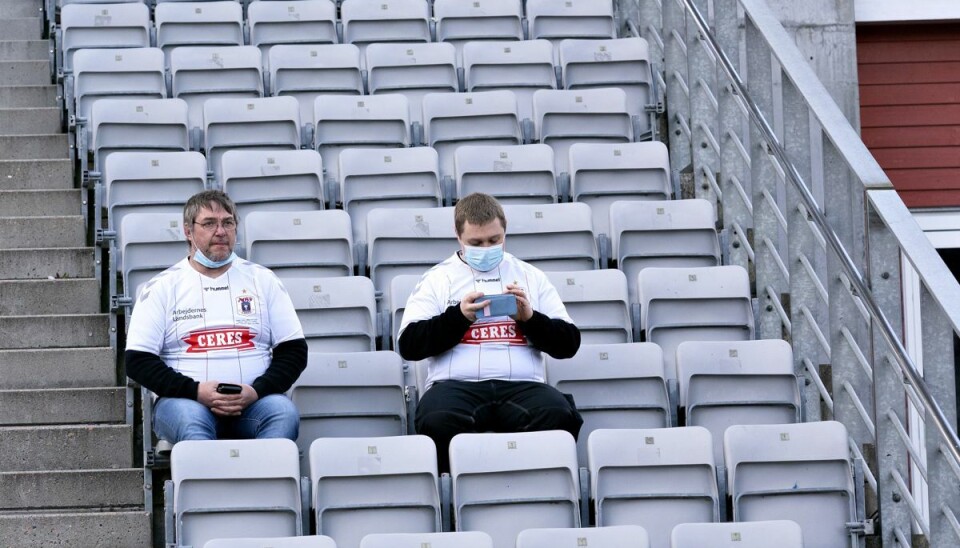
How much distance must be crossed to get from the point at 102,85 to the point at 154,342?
2.85 meters

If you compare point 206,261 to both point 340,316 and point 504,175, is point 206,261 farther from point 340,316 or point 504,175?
point 504,175

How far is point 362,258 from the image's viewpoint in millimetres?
6762

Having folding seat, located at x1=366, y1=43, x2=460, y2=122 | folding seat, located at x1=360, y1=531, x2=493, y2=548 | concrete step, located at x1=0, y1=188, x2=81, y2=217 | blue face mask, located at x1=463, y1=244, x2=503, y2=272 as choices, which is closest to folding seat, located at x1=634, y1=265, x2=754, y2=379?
blue face mask, located at x1=463, y1=244, x2=503, y2=272

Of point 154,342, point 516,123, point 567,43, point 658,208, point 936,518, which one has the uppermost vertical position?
point 567,43

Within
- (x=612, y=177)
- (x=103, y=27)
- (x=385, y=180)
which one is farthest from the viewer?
(x=103, y=27)

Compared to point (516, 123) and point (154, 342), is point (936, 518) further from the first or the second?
point (516, 123)

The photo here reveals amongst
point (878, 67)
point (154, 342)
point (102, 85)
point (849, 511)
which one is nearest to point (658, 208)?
point (849, 511)

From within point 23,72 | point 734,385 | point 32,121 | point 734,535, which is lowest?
point 734,535

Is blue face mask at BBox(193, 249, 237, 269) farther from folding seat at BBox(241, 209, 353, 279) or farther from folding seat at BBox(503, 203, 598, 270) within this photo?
folding seat at BBox(503, 203, 598, 270)

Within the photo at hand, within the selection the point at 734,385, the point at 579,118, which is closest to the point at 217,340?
the point at 734,385

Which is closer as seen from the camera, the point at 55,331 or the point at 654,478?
the point at 654,478

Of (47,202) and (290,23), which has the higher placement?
(290,23)

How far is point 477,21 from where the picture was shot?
8977 mm

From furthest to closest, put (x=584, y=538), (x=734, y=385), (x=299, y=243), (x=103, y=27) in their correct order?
(x=103, y=27) → (x=299, y=243) → (x=734, y=385) → (x=584, y=538)
